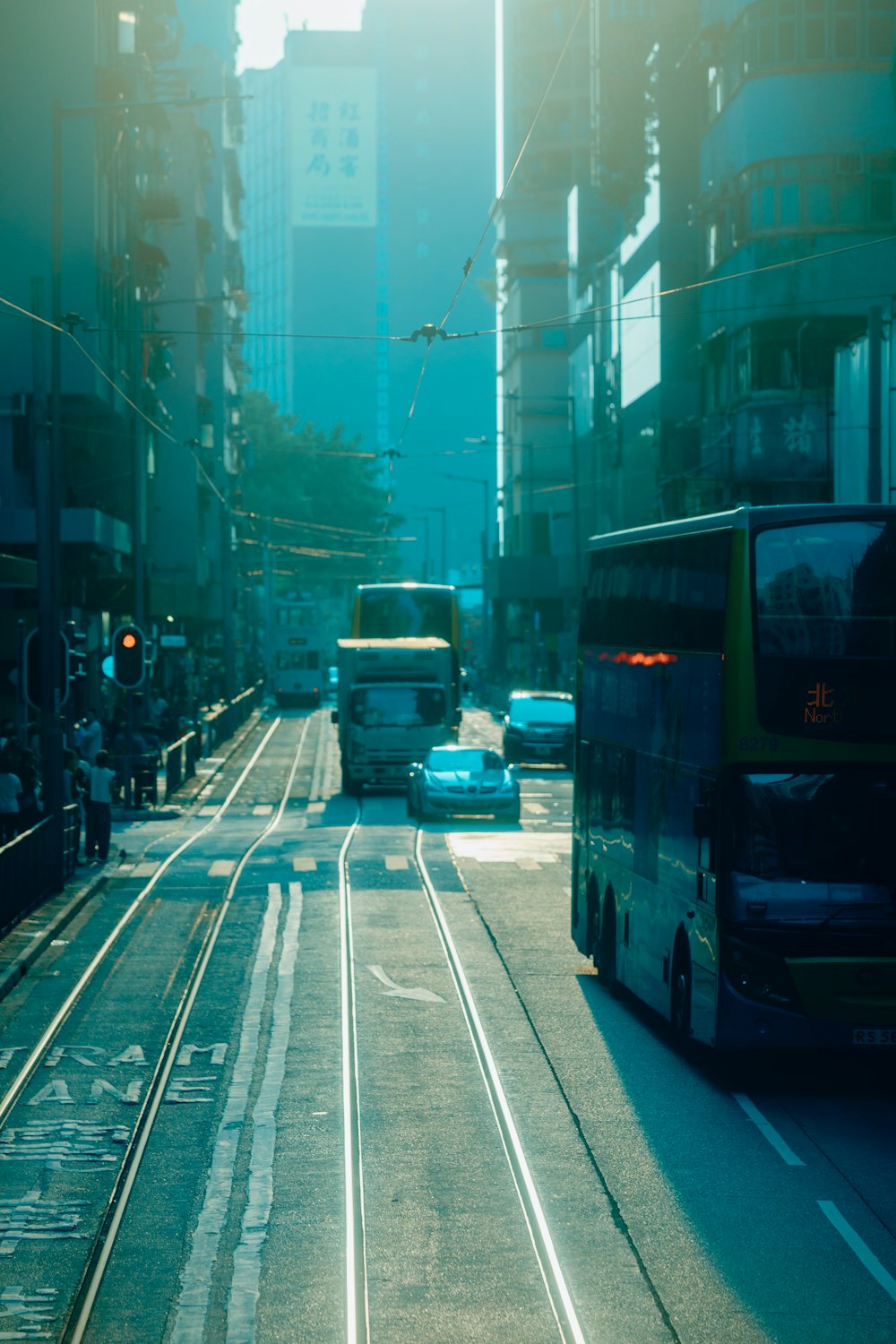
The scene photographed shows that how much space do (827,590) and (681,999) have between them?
3.42 metres

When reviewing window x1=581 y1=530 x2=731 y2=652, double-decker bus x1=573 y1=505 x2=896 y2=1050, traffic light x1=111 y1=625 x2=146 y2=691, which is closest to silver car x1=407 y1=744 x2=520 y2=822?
traffic light x1=111 y1=625 x2=146 y2=691

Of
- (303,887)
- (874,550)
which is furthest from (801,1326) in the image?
(303,887)

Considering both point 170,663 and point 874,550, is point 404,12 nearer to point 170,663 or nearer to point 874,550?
point 170,663

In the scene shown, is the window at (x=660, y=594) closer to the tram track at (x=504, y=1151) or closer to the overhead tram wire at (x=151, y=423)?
the tram track at (x=504, y=1151)

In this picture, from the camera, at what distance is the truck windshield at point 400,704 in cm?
4325

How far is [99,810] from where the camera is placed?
29.3 metres

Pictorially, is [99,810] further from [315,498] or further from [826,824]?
[315,498]

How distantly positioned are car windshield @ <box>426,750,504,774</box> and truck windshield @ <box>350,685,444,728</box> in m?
5.48

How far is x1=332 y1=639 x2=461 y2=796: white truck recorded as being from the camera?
142 feet

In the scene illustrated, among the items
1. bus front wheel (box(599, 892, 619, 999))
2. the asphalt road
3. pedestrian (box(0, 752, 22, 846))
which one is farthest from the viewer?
pedestrian (box(0, 752, 22, 846))

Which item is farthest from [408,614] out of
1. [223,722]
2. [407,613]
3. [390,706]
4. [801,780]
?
[801,780]

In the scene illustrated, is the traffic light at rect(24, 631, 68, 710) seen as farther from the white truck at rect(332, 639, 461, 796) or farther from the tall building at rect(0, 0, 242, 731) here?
the white truck at rect(332, 639, 461, 796)

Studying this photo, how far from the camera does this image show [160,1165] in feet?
37.2

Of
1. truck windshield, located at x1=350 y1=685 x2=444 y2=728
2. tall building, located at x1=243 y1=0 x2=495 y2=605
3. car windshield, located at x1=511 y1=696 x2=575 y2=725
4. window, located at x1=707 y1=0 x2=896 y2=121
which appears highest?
tall building, located at x1=243 y1=0 x2=495 y2=605
